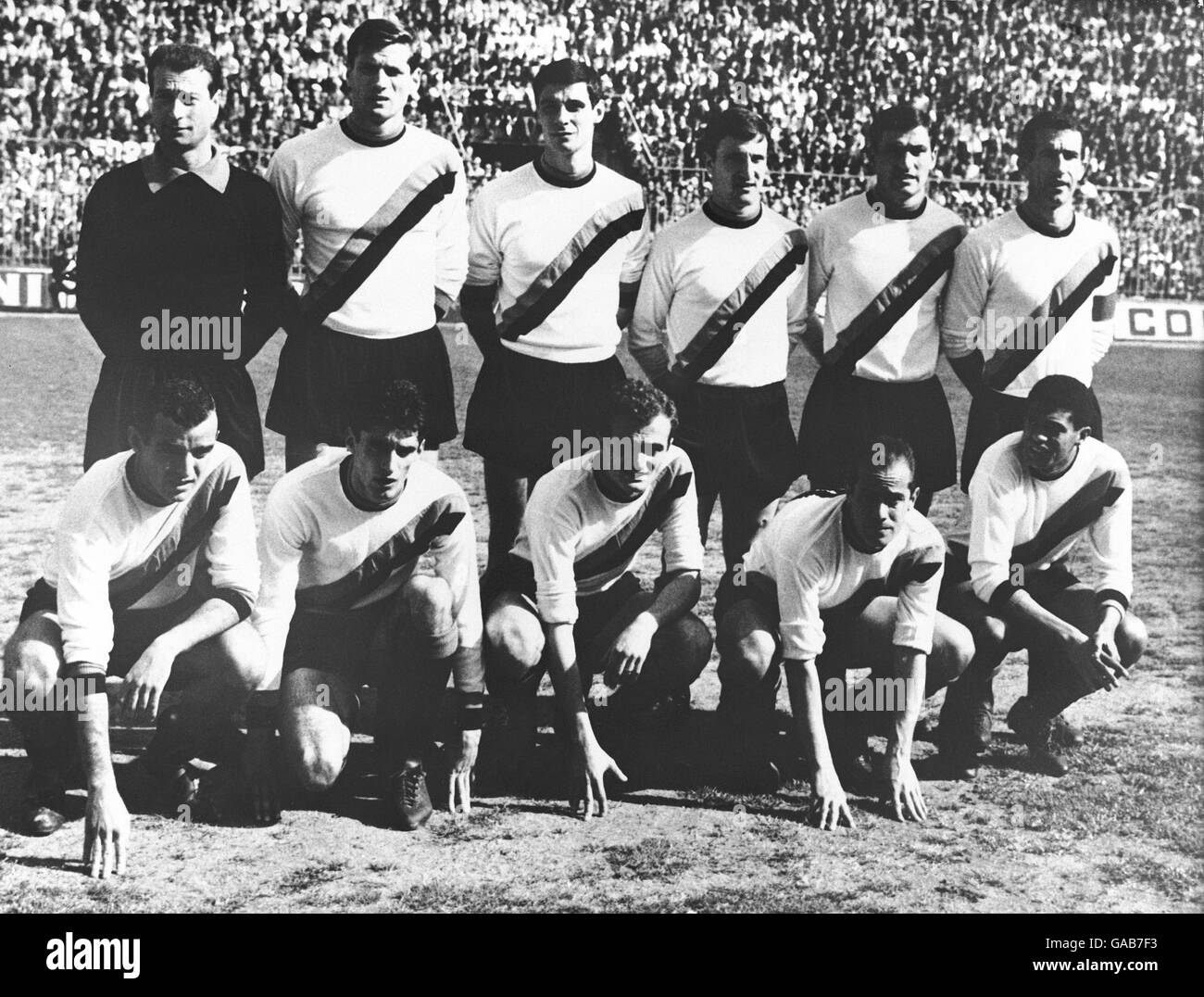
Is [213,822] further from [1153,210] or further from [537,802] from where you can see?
[1153,210]

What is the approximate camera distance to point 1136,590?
648 cm

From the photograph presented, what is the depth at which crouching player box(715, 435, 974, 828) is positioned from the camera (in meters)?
4.43

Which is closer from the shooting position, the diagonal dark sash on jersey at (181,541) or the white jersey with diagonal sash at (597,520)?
the diagonal dark sash on jersey at (181,541)

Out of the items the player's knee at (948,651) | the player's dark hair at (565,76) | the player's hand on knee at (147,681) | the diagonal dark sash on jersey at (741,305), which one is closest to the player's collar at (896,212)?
the diagonal dark sash on jersey at (741,305)

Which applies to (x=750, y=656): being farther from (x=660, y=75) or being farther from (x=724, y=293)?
(x=660, y=75)

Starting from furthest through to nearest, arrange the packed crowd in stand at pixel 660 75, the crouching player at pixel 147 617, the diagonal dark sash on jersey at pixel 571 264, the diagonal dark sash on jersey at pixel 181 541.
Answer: the packed crowd in stand at pixel 660 75 → the diagonal dark sash on jersey at pixel 571 264 → the diagonal dark sash on jersey at pixel 181 541 → the crouching player at pixel 147 617

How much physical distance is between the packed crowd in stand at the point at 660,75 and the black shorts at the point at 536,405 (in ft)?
13.8

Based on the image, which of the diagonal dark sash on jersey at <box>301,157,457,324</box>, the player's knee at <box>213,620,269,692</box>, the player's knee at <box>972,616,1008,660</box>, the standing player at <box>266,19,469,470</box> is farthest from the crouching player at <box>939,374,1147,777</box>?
the player's knee at <box>213,620,269,692</box>

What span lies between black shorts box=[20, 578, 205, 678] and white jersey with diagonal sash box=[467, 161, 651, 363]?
1528 millimetres

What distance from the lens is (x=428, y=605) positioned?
167 inches

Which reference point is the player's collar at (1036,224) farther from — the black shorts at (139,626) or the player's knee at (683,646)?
the black shorts at (139,626)

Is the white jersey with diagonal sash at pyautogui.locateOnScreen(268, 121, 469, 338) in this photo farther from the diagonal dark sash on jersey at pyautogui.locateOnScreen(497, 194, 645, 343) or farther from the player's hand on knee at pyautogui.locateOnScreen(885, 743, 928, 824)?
the player's hand on knee at pyautogui.locateOnScreen(885, 743, 928, 824)

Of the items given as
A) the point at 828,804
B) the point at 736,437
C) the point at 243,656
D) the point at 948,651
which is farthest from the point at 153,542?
the point at 948,651

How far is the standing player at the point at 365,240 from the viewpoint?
4.69 metres
